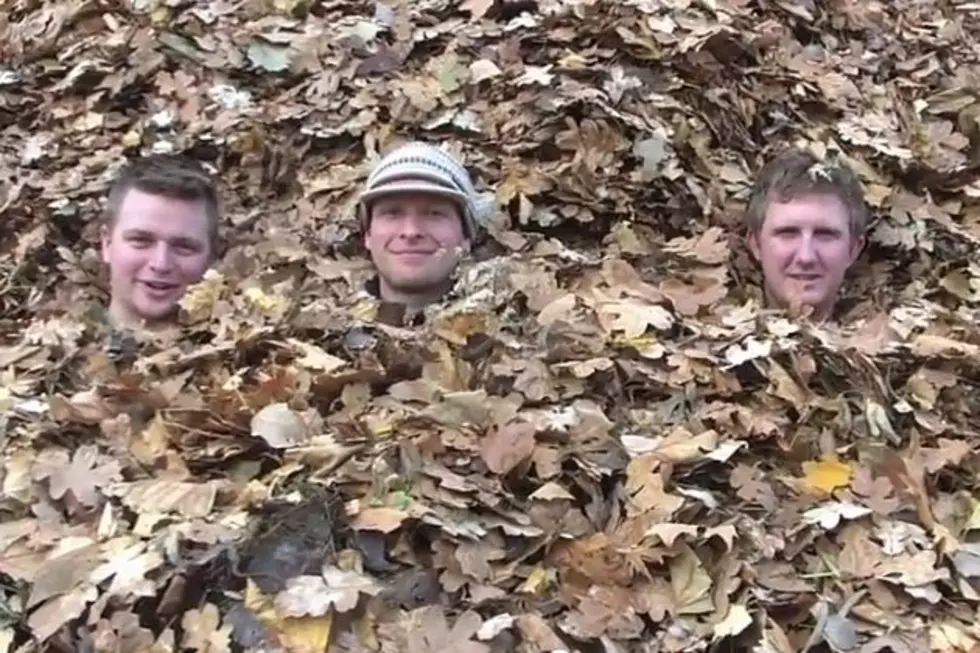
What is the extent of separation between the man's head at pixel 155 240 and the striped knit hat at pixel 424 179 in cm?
47

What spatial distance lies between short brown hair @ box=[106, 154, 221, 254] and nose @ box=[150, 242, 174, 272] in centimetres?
15

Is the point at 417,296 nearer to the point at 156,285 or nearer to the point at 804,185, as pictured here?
the point at 156,285

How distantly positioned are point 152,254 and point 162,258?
0.11ft

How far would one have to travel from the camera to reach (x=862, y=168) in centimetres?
433

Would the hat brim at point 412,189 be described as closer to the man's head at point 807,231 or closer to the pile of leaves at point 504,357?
the pile of leaves at point 504,357

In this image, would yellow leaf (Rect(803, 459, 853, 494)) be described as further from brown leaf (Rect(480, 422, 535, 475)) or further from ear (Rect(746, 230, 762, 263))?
ear (Rect(746, 230, 762, 263))

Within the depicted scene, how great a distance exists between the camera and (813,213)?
381 cm

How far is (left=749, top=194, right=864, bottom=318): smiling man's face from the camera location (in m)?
3.75

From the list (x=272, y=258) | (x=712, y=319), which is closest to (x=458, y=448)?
(x=712, y=319)

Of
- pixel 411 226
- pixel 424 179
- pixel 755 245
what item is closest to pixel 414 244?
pixel 411 226

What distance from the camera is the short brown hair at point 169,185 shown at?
3.72 m

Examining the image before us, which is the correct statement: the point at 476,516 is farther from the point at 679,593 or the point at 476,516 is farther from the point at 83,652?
the point at 83,652

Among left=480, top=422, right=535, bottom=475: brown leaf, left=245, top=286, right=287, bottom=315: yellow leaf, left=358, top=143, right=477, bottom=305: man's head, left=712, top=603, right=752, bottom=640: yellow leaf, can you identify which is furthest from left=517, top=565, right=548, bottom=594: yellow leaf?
left=358, top=143, right=477, bottom=305: man's head

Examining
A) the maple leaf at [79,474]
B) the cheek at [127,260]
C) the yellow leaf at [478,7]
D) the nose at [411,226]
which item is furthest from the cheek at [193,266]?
the yellow leaf at [478,7]
